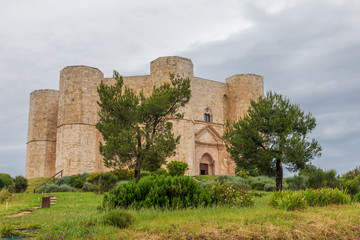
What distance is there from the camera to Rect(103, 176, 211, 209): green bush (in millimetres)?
8805

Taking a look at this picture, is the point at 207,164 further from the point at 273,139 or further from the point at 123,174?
the point at 273,139

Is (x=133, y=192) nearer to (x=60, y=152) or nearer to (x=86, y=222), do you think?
(x=86, y=222)

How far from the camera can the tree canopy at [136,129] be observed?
54.7 feet

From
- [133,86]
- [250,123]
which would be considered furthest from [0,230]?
[133,86]

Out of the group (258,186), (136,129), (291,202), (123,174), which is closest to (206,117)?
(123,174)

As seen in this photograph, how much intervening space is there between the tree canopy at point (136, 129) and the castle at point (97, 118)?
1105 cm

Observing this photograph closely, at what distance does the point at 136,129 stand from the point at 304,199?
380 inches

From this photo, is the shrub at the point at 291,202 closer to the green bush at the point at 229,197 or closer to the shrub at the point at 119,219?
the green bush at the point at 229,197

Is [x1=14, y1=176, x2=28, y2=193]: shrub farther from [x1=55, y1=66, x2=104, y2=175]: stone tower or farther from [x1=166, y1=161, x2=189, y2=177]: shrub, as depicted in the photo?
[x1=166, y1=161, x2=189, y2=177]: shrub

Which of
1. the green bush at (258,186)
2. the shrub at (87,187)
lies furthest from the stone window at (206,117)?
the shrub at (87,187)

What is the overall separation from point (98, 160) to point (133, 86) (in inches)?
292

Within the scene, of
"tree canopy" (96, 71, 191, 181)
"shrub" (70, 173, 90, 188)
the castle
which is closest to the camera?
"tree canopy" (96, 71, 191, 181)

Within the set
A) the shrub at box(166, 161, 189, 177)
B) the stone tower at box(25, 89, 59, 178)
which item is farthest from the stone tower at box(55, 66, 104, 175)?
the shrub at box(166, 161, 189, 177)

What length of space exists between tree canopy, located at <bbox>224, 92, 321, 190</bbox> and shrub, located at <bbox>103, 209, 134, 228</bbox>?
11857mm
